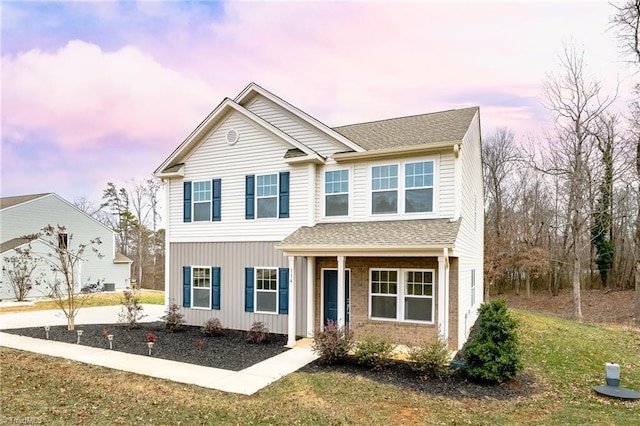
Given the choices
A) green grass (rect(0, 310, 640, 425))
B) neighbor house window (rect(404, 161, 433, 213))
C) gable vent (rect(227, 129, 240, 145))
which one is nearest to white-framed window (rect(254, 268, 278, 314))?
green grass (rect(0, 310, 640, 425))

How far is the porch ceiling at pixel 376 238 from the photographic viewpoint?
9.60 metres

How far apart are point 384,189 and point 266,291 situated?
16.3ft

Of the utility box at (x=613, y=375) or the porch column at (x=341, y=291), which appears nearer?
the utility box at (x=613, y=375)

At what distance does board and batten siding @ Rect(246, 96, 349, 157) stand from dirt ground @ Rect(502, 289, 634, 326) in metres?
17.8

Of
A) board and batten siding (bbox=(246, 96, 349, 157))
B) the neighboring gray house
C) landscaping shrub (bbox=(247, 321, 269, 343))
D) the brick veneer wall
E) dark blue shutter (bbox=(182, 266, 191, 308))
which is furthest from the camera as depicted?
the neighboring gray house

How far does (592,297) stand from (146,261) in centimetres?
4029

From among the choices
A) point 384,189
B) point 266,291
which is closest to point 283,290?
point 266,291

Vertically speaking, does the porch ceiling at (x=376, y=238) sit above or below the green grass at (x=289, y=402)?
above

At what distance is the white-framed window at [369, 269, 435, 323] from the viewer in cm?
1052

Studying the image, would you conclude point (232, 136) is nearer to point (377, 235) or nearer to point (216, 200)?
point (216, 200)

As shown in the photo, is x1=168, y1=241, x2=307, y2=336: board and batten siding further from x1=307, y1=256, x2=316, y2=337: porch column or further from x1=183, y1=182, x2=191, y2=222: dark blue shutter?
x1=183, y1=182, x2=191, y2=222: dark blue shutter

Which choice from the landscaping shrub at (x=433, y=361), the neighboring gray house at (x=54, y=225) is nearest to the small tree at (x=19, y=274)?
the neighboring gray house at (x=54, y=225)

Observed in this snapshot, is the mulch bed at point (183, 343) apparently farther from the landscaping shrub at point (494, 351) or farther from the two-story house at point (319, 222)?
the landscaping shrub at point (494, 351)

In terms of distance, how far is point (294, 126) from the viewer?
13.2m
